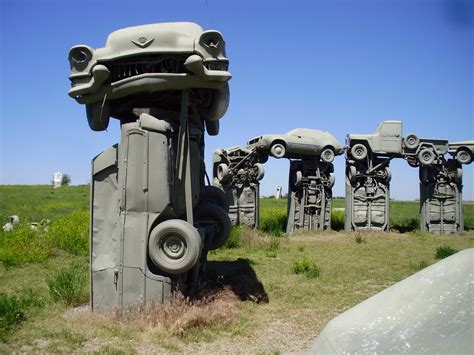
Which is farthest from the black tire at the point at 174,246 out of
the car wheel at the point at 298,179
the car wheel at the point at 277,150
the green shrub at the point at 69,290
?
the car wheel at the point at 298,179

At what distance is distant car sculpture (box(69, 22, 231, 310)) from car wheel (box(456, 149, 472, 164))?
1554 centimetres

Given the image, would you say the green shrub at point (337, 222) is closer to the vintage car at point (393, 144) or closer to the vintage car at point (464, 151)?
the vintage car at point (393, 144)

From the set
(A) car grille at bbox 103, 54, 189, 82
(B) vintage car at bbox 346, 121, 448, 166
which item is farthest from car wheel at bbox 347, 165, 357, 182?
(A) car grille at bbox 103, 54, 189, 82

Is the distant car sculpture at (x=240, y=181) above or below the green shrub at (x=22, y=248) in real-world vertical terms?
above

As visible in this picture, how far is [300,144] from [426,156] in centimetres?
542

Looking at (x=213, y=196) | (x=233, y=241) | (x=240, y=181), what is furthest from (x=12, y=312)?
(x=240, y=181)

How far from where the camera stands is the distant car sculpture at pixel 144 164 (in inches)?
→ 247

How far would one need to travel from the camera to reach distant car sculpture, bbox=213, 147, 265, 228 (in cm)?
1817

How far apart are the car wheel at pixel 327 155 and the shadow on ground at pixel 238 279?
838 cm

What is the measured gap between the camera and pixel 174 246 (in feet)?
20.6

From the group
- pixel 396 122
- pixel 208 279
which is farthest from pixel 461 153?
pixel 208 279

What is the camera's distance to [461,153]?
18828 mm

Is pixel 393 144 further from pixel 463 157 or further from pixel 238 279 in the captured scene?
pixel 238 279

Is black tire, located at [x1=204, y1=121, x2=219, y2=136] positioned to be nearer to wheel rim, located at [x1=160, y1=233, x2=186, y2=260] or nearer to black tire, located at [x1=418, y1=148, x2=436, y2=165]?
wheel rim, located at [x1=160, y1=233, x2=186, y2=260]
